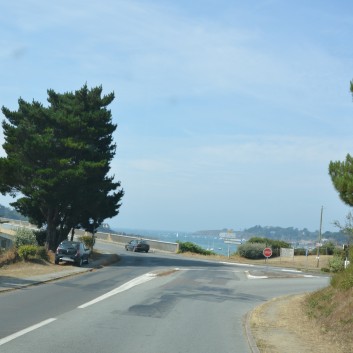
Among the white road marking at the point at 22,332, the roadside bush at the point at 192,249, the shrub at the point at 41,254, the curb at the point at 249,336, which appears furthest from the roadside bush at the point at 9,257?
the roadside bush at the point at 192,249

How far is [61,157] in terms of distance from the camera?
41.3 metres

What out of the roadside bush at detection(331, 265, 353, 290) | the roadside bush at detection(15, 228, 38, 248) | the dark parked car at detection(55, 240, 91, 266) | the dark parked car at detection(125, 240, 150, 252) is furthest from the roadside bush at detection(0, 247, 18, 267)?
the dark parked car at detection(125, 240, 150, 252)

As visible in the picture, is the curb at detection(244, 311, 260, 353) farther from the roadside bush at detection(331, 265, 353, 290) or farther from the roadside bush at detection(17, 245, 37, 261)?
the roadside bush at detection(17, 245, 37, 261)

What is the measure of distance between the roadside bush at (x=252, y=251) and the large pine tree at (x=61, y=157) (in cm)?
2244

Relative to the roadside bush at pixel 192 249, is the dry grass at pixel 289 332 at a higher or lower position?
lower

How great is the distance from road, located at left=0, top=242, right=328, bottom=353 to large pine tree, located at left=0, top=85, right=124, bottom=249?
1310 centimetres

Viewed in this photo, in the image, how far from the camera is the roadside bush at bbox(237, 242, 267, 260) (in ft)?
207

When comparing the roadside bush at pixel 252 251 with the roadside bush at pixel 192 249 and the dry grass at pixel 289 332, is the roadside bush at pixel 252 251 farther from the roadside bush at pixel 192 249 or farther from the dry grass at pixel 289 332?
the dry grass at pixel 289 332

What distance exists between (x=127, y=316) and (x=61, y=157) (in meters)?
27.8

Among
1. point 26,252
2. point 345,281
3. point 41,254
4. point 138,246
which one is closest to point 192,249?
point 138,246

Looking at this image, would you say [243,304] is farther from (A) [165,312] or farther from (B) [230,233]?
(B) [230,233]

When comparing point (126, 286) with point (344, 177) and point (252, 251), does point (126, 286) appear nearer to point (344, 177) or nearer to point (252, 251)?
point (344, 177)

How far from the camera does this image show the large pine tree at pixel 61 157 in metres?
39.2

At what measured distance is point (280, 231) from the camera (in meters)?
170
